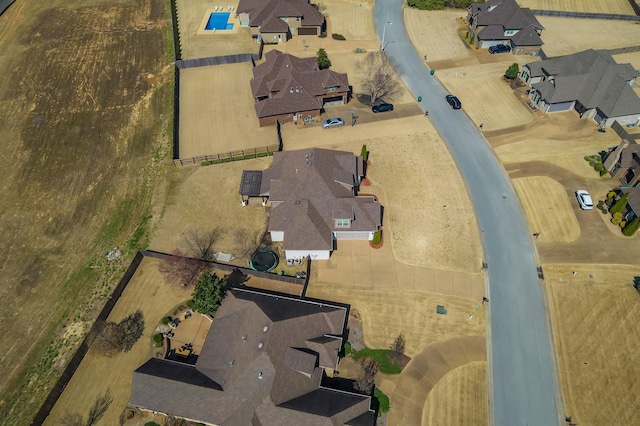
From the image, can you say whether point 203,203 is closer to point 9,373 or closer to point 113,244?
point 113,244

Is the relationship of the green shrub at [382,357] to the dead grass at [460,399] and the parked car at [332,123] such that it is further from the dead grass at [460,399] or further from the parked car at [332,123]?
the parked car at [332,123]

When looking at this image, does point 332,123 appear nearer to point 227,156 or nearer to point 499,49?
point 227,156

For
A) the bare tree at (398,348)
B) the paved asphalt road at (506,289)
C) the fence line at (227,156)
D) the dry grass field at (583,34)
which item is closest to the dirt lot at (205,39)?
the fence line at (227,156)

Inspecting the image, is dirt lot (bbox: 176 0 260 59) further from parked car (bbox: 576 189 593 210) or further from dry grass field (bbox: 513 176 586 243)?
parked car (bbox: 576 189 593 210)

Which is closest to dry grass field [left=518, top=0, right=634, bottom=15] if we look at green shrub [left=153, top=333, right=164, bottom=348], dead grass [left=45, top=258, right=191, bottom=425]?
dead grass [left=45, top=258, right=191, bottom=425]

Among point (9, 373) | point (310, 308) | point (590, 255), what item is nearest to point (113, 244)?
point (9, 373)

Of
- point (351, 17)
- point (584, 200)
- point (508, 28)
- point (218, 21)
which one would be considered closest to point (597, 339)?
point (584, 200)

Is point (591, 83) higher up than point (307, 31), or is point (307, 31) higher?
point (591, 83)
